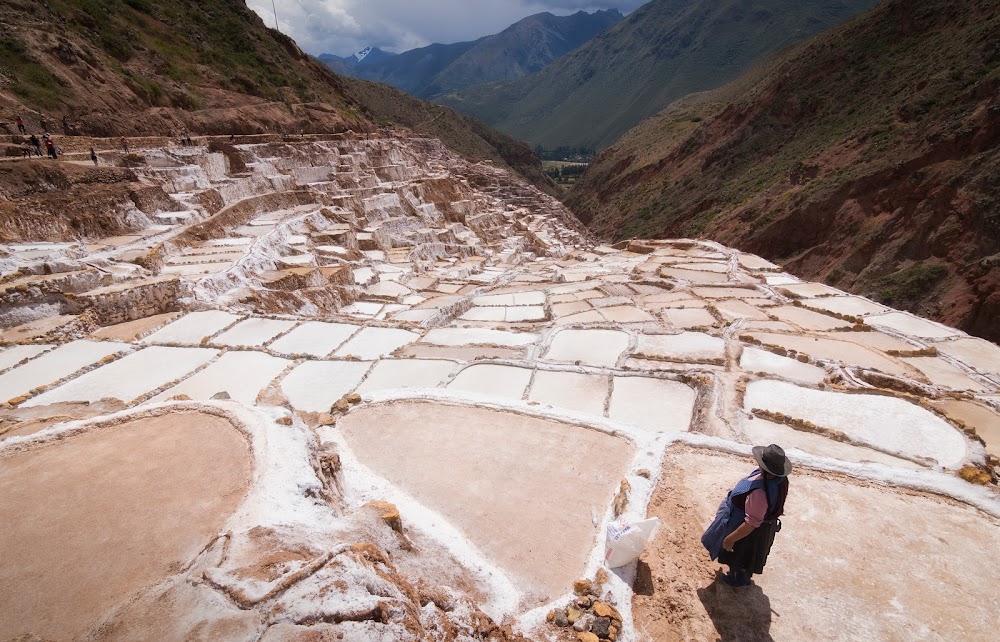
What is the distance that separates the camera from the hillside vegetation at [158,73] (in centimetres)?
1795

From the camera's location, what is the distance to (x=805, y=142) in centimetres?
3052

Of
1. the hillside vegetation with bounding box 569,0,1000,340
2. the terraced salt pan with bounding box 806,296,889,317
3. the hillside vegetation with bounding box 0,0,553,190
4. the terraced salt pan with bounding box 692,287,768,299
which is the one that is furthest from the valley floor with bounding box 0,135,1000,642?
the hillside vegetation with bounding box 0,0,553,190

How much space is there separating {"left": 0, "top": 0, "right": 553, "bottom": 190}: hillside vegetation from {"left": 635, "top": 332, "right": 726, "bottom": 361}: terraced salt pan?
802 inches

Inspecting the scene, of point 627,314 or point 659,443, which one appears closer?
point 659,443

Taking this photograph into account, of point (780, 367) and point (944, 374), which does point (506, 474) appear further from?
point (944, 374)

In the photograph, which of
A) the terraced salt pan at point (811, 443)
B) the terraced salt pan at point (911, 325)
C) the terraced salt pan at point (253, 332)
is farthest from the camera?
the terraced salt pan at point (911, 325)

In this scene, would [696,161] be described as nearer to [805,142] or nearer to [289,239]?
[805,142]

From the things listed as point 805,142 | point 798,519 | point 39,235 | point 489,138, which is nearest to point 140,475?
point 798,519

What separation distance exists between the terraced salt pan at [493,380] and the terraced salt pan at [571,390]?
0.73ft

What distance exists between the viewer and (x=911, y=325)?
11.5m

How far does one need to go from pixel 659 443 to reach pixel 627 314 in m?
7.41

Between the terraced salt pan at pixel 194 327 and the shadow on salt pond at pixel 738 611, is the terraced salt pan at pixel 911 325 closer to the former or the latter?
the shadow on salt pond at pixel 738 611

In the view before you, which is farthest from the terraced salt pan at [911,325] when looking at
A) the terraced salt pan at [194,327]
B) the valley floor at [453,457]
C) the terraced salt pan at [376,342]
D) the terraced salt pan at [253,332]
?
the terraced salt pan at [194,327]

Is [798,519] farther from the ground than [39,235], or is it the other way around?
[39,235]
